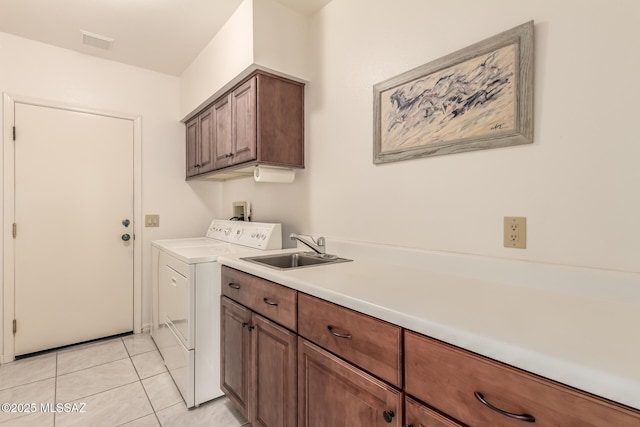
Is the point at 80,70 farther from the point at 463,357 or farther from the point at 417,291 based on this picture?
the point at 463,357

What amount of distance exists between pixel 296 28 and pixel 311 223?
1.28 m

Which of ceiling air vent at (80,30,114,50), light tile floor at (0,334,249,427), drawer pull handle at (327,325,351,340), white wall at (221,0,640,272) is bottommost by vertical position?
light tile floor at (0,334,249,427)

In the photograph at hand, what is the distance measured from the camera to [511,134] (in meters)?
1.14

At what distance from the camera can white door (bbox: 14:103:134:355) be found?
235 cm

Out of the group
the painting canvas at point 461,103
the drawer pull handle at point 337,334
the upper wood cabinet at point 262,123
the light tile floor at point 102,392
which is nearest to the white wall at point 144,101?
the light tile floor at point 102,392

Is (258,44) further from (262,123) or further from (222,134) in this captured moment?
(222,134)

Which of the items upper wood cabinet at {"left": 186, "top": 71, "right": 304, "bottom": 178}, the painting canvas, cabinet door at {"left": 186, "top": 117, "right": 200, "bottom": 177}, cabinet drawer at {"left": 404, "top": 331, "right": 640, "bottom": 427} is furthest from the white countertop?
cabinet door at {"left": 186, "top": 117, "right": 200, "bottom": 177}

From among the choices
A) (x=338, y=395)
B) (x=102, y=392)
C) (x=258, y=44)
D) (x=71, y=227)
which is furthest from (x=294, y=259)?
(x=71, y=227)

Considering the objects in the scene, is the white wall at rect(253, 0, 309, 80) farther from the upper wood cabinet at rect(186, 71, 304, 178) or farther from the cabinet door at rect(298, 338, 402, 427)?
the cabinet door at rect(298, 338, 402, 427)

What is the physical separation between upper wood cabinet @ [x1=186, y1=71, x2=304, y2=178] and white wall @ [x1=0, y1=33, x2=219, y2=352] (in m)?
0.93

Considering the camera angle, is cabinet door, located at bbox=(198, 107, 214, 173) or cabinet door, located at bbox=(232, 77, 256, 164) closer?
cabinet door, located at bbox=(232, 77, 256, 164)

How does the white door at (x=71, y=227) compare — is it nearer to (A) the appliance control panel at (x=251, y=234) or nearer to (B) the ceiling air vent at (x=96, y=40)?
(B) the ceiling air vent at (x=96, y=40)

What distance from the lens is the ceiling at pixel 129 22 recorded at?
194 cm

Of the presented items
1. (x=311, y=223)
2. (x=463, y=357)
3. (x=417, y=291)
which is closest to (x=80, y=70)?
(x=311, y=223)
